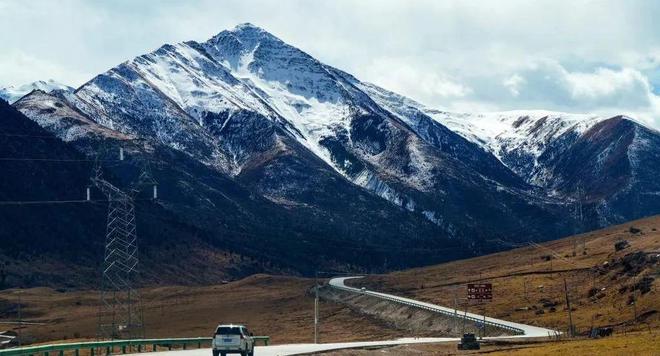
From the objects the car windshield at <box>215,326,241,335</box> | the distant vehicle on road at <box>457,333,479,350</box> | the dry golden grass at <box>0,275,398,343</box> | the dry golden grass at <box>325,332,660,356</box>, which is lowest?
the dry golden grass at <box>325,332,660,356</box>

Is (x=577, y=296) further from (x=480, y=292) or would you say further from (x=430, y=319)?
(x=480, y=292)

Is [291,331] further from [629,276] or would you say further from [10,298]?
[10,298]

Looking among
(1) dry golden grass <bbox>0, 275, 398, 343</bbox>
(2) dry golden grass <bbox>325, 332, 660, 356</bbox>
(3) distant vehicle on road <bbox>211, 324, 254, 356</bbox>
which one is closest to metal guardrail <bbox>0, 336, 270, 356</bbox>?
(3) distant vehicle on road <bbox>211, 324, 254, 356</bbox>

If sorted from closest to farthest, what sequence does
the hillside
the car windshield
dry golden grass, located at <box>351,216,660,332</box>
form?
the car windshield → dry golden grass, located at <box>351,216,660,332</box> → the hillside

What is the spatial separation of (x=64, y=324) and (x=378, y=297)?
56.6m

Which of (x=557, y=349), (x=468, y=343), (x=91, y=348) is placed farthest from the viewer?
(x=468, y=343)

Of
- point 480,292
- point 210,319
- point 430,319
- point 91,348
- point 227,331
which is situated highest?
point 480,292

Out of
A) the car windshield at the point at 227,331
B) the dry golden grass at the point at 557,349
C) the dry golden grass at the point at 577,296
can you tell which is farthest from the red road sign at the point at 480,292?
the car windshield at the point at 227,331

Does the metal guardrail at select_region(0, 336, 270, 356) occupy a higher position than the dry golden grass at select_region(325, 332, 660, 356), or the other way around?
the metal guardrail at select_region(0, 336, 270, 356)

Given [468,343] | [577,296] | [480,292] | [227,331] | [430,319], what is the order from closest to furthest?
1. [227,331]
2. [468,343]
3. [480,292]
4. [430,319]
5. [577,296]

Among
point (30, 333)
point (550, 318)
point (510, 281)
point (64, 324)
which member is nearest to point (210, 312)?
point (64, 324)

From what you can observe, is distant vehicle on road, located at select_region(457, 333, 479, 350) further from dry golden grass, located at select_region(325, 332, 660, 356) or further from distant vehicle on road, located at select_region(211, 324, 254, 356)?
distant vehicle on road, located at select_region(211, 324, 254, 356)

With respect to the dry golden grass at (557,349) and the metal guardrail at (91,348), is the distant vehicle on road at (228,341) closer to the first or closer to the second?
the metal guardrail at (91,348)

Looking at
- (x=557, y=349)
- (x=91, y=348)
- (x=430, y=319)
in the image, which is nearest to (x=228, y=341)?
(x=91, y=348)
